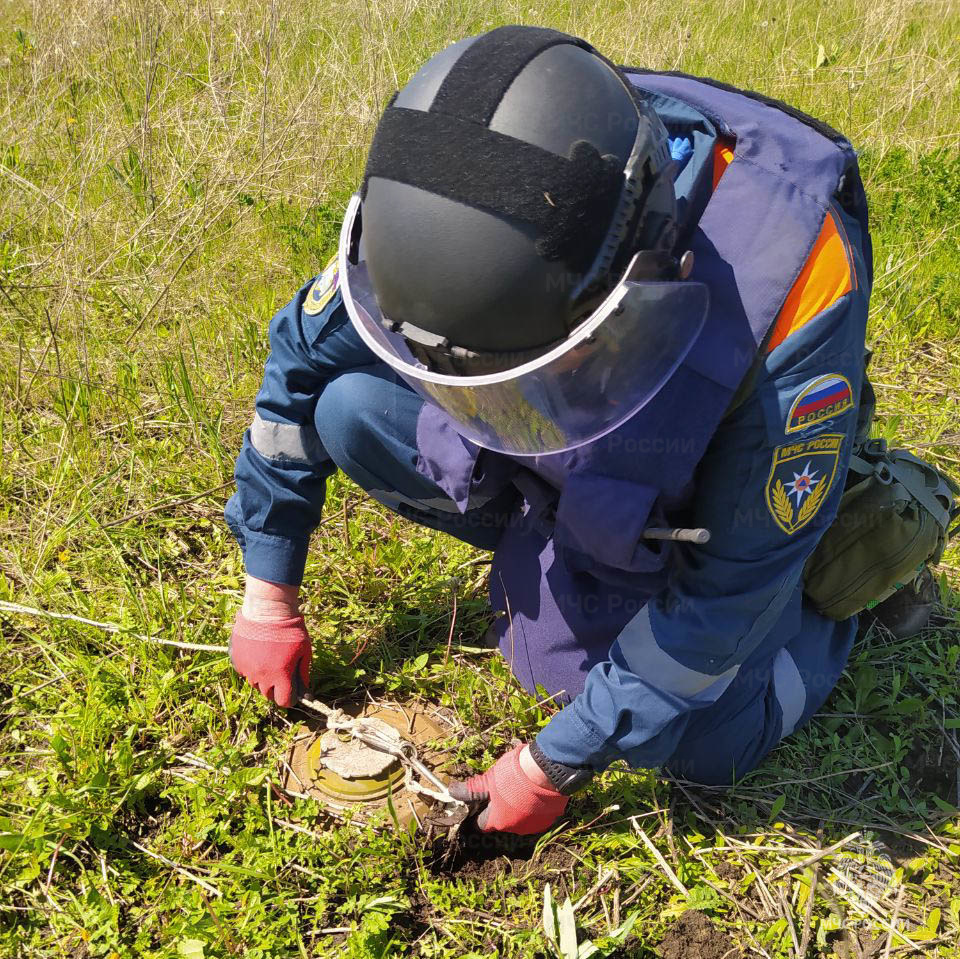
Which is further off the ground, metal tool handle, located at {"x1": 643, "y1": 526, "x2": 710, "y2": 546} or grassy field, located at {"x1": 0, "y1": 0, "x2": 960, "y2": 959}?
metal tool handle, located at {"x1": 643, "y1": 526, "x2": 710, "y2": 546}

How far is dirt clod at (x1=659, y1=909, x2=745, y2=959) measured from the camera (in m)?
1.80

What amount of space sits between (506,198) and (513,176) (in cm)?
3

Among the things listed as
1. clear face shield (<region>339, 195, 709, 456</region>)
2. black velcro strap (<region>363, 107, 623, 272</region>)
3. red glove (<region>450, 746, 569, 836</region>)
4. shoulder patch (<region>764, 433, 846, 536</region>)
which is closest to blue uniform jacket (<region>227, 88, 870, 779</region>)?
shoulder patch (<region>764, 433, 846, 536</region>)

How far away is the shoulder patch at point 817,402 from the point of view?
1455 mm

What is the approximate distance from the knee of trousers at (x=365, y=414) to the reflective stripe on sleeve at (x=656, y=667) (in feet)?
2.14

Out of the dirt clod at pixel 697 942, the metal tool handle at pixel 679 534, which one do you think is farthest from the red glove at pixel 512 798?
the metal tool handle at pixel 679 534

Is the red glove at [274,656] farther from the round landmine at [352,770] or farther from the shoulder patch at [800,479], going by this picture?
the shoulder patch at [800,479]

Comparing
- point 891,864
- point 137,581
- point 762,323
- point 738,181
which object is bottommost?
point 137,581

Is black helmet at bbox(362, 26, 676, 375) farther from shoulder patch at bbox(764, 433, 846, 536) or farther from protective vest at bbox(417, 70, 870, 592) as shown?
shoulder patch at bbox(764, 433, 846, 536)

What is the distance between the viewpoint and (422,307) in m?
1.22

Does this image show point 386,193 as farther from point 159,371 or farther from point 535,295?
point 159,371

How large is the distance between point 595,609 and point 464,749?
0.44m

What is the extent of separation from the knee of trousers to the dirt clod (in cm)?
112

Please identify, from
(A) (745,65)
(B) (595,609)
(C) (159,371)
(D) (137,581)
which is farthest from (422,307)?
(A) (745,65)
